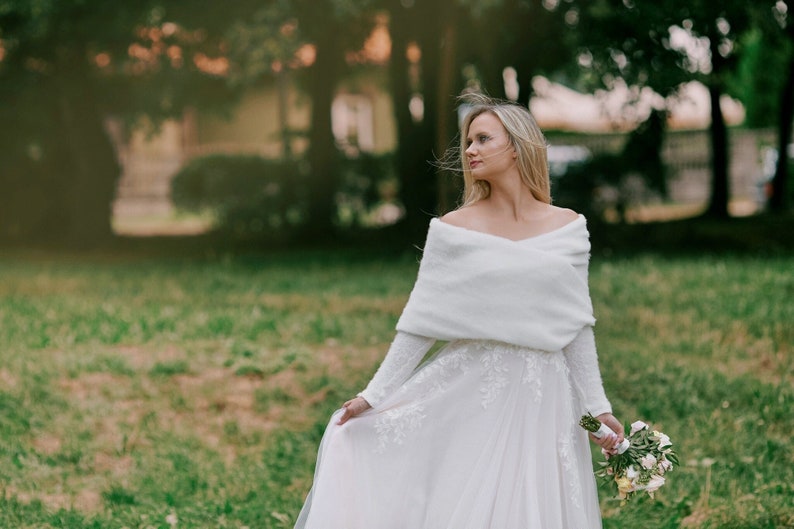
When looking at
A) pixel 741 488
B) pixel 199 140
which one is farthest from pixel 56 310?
pixel 199 140

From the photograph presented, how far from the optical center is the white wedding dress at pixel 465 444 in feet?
13.6

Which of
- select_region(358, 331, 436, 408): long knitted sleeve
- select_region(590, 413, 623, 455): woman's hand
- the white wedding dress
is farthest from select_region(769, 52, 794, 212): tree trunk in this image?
select_region(358, 331, 436, 408): long knitted sleeve

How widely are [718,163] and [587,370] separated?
1941cm

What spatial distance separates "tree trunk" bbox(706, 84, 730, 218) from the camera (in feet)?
73.3

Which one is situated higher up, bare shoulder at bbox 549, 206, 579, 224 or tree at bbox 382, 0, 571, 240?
tree at bbox 382, 0, 571, 240

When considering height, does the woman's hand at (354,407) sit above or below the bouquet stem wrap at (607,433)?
above

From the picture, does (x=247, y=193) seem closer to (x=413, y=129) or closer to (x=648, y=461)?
(x=413, y=129)

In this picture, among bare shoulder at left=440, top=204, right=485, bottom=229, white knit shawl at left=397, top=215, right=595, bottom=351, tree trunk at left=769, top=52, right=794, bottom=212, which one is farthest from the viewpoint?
tree trunk at left=769, top=52, right=794, bottom=212

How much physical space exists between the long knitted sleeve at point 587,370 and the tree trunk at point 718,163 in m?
18.7

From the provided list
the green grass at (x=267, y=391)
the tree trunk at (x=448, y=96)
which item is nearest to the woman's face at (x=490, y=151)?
the green grass at (x=267, y=391)

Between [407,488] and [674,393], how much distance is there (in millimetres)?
4356

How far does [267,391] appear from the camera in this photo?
8328 millimetres

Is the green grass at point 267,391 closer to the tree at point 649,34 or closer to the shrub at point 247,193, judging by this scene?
the tree at point 649,34

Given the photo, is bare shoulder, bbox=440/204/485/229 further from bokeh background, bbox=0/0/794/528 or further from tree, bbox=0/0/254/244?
tree, bbox=0/0/254/244
